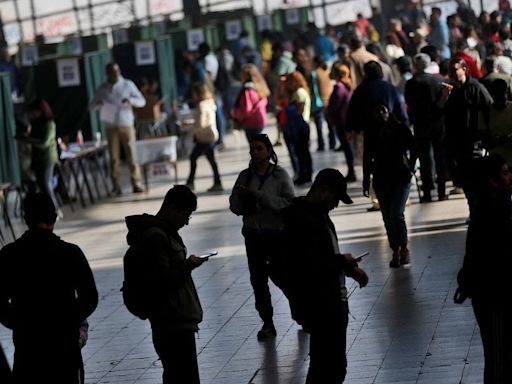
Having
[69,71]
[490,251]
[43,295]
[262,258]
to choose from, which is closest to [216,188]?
[69,71]

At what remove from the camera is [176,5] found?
4950cm

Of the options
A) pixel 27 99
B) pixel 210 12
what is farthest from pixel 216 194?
pixel 210 12

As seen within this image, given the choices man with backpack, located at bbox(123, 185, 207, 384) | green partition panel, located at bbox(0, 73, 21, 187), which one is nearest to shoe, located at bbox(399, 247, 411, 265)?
man with backpack, located at bbox(123, 185, 207, 384)

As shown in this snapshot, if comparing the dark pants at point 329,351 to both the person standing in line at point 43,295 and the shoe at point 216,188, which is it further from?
the shoe at point 216,188

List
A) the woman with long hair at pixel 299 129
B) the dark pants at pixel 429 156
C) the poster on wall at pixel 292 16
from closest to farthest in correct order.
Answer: the dark pants at pixel 429 156, the woman with long hair at pixel 299 129, the poster on wall at pixel 292 16

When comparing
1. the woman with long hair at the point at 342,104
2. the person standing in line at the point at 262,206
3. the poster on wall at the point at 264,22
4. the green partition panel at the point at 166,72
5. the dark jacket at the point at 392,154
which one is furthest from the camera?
the poster on wall at the point at 264,22

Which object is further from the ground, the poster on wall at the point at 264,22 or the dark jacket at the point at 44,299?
the dark jacket at the point at 44,299

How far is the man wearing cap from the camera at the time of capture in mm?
8672

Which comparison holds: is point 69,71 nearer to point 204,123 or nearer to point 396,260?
point 204,123

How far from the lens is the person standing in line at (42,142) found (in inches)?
789

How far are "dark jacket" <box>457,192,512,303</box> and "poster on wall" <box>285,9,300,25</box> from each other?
120 ft

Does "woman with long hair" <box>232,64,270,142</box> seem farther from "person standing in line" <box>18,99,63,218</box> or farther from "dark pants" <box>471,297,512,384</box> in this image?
"dark pants" <box>471,297,512,384</box>

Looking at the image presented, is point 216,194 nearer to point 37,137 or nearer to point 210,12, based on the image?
Result: point 37,137

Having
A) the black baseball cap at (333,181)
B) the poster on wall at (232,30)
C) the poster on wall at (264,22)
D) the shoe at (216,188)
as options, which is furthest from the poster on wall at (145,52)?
the black baseball cap at (333,181)
